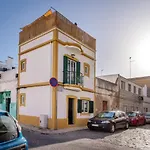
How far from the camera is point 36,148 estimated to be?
7418 mm

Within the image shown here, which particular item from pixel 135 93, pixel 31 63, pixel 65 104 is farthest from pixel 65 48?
pixel 135 93

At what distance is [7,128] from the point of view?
3.48 meters

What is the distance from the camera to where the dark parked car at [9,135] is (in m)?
3.28

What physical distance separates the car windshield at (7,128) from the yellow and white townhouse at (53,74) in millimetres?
9701

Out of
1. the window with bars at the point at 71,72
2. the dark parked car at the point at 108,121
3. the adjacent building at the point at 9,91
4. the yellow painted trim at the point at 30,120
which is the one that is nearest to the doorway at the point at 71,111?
the window with bars at the point at 71,72

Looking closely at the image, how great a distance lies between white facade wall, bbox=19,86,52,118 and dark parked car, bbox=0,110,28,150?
987cm

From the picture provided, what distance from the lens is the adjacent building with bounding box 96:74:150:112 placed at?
20.5 meters

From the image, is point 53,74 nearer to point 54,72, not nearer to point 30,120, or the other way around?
point 54,72

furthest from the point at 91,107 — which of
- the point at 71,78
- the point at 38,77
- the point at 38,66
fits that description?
the point at 38,66

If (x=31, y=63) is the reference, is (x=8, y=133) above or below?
below

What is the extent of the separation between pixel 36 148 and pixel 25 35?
11.8 m

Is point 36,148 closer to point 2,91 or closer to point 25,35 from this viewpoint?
point 25,35

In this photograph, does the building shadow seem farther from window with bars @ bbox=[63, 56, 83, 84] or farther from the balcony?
window with bars @ bbox=[63, 56, 83, 84]

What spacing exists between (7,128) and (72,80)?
11.7 metres
